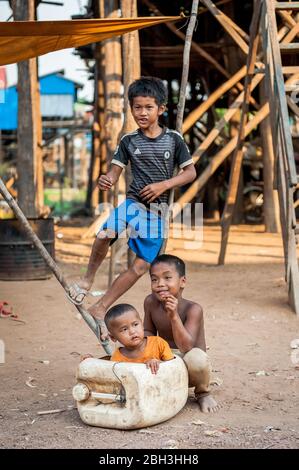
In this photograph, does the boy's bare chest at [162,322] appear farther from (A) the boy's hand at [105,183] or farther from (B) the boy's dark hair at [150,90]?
(B) the boy's dark hair at [150,90]

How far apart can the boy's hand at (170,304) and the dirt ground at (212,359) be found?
0.51 metres

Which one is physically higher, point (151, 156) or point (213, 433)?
point (151, 156)

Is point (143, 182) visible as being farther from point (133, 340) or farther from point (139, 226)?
point (133, 340)

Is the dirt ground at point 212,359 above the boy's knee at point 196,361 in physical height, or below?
below

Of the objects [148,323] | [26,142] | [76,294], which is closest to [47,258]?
[76,294]

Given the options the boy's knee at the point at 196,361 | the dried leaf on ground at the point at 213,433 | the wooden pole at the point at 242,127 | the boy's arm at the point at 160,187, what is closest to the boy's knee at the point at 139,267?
the boy's arm at the point at 160,187

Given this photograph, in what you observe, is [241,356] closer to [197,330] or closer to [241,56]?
[197,330]

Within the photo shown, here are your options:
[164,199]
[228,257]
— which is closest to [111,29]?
[164,199]

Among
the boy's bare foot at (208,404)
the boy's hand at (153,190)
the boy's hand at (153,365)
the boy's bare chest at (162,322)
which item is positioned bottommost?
the boy's bare foot at (208,404)

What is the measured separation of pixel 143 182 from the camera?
4.65m

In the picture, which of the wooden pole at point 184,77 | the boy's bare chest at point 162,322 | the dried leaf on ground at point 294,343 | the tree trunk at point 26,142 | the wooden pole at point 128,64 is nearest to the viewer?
the boy's bare chest at point 162,322

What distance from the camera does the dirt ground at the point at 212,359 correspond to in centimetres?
357

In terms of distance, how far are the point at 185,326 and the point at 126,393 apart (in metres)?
0.59

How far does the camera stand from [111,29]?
17.0 feet
